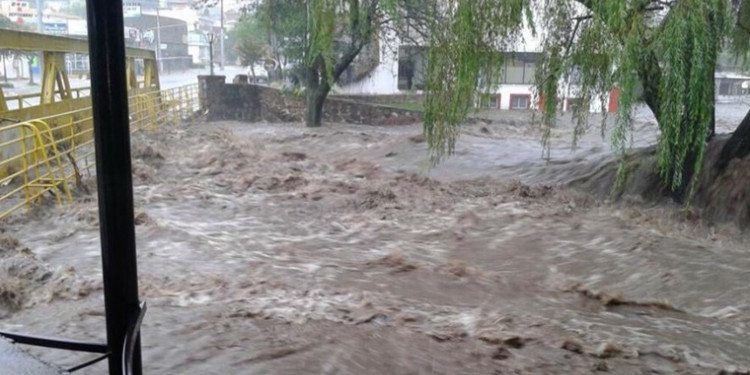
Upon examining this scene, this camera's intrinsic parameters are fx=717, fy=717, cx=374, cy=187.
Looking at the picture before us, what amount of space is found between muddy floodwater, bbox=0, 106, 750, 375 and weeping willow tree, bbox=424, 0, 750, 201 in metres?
1.14

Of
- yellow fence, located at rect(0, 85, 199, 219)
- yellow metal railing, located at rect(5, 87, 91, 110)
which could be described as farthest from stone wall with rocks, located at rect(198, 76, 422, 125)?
yellow fence, located at rect(0, 85, 199, 219)

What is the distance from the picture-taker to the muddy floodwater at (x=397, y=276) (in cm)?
A: 404

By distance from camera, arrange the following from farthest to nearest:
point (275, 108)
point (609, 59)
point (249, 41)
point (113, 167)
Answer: point (249, 41), point (275, 108), point (609, 59), point (113, 167)

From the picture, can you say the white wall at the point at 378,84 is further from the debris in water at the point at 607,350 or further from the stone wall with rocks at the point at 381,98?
the debris in water at the point at 607,350

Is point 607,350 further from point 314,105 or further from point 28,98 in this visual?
point 314,105

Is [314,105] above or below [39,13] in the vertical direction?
below

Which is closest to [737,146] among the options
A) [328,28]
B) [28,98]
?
[328,28]

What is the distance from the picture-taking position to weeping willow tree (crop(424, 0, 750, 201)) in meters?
6.68

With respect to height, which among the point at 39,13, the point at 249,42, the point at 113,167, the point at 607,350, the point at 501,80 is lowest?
the point at 607,350

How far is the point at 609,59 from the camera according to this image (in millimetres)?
7277

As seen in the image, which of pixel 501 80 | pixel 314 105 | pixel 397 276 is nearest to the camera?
pixel 397 276

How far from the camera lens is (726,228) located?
8383mm

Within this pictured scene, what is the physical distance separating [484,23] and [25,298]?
17.8 feet

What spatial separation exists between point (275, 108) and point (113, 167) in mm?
22184
